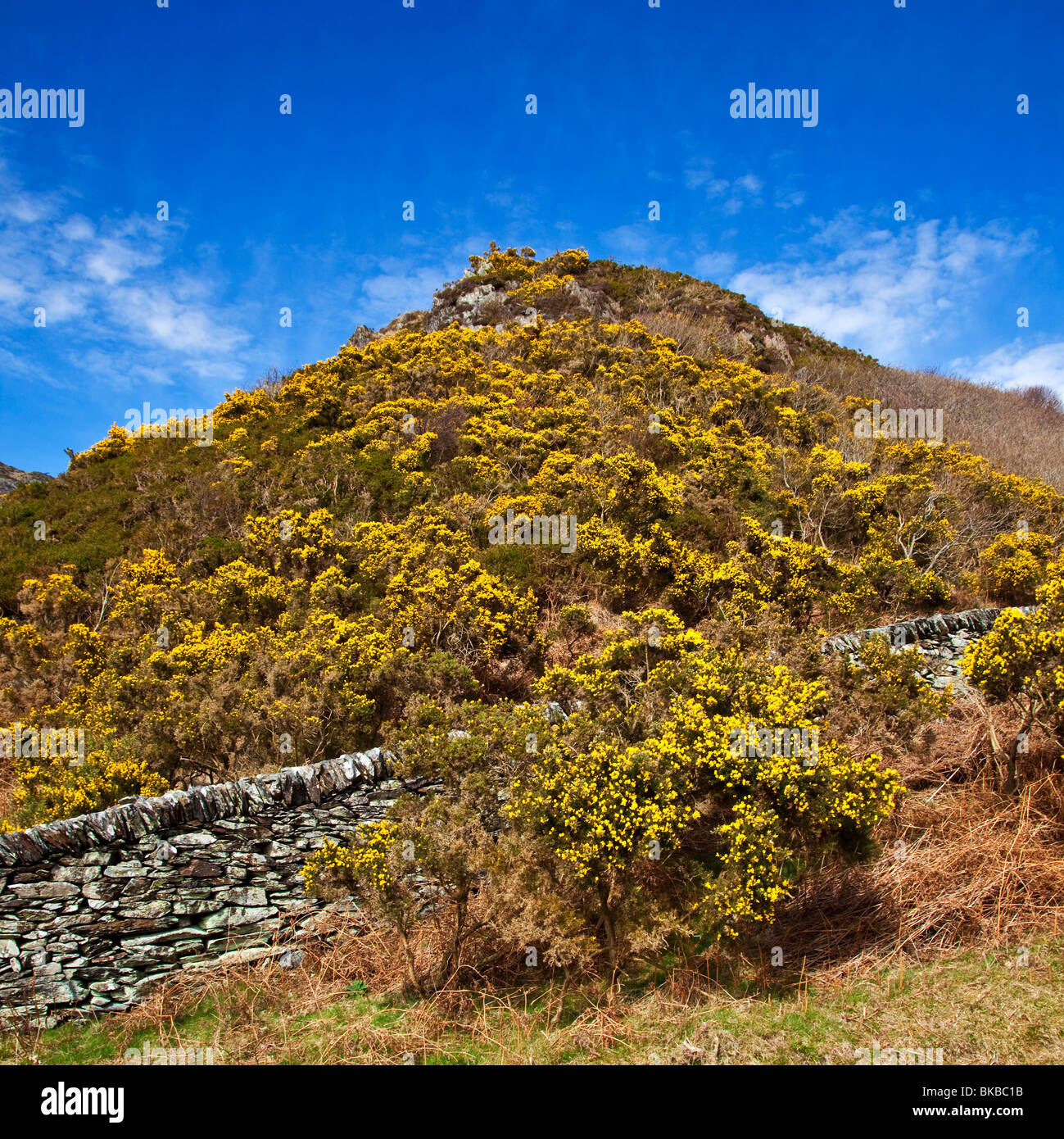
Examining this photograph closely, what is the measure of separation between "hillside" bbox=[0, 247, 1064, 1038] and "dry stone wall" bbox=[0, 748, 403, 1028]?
0.82m

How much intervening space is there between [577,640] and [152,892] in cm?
608

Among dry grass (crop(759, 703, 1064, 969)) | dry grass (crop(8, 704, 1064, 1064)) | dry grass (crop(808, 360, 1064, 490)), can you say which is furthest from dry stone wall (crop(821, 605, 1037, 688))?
dry grass (crop(808, 360, 1064, 490))

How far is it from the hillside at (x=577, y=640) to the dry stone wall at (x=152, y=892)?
82cm

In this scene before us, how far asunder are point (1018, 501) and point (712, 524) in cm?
698

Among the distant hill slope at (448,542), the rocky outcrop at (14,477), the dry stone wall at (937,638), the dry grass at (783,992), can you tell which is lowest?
the dry grass at (783,992)

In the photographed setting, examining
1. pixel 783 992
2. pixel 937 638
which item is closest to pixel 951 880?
pixel 783 992

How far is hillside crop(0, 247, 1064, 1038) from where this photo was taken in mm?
4801

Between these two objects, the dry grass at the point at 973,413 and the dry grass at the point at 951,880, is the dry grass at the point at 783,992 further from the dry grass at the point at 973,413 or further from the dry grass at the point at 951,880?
the dry grass at the point at 973,413

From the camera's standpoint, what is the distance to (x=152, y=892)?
558cm

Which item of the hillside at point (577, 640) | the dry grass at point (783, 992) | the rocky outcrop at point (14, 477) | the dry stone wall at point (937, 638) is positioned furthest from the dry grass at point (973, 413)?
the rocky outcrop at point (14, 477)

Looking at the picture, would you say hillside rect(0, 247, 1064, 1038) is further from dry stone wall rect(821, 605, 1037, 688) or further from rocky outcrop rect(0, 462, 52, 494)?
rocky outcrop rect(0, 462, 52, 494)

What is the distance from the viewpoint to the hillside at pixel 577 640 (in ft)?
15.8

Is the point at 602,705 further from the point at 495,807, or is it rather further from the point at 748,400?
the point at 748,400

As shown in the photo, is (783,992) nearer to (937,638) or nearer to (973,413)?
(937,638)
